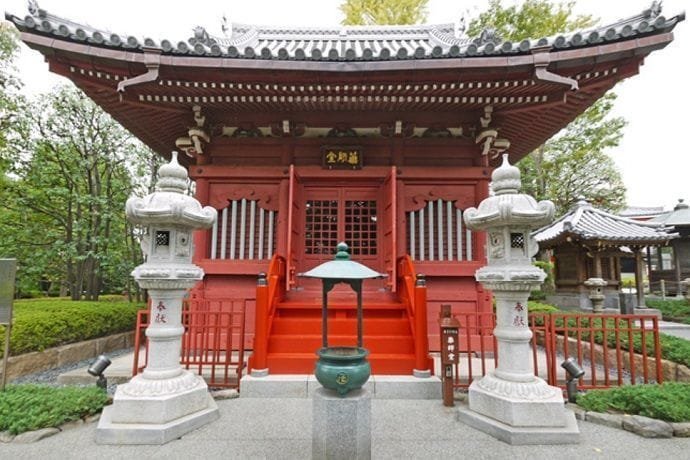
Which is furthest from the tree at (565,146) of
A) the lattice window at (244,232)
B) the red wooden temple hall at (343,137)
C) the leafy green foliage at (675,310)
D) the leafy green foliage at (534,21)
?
the lattice window at (244,232)

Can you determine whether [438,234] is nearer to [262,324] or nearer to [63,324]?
[262,324]

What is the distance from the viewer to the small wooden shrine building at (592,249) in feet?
39.6

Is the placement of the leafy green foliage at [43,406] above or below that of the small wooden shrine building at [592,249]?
below

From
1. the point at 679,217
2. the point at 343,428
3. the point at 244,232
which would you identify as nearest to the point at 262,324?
the point at 343,428

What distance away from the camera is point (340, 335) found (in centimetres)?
529

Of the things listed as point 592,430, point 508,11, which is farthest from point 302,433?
point 508,11

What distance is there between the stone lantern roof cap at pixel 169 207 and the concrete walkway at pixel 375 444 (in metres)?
2.14

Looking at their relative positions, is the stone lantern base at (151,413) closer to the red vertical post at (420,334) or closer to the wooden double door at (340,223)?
the red vertical post at (420,334)

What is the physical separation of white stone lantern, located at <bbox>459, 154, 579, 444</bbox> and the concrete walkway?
0.50 ft

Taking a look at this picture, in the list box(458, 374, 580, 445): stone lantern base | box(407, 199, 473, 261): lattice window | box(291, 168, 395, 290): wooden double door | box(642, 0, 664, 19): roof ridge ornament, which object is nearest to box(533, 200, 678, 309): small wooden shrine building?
box(407, 199, 473, 261): lattice window

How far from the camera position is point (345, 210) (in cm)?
712

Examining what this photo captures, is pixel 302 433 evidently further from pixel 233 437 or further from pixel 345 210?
pixel 345 210

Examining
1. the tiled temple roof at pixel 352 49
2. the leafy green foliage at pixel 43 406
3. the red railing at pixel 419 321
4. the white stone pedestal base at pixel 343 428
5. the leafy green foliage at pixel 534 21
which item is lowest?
the leafy green foliage at pixel 43 406

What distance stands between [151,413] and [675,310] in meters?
17.3
